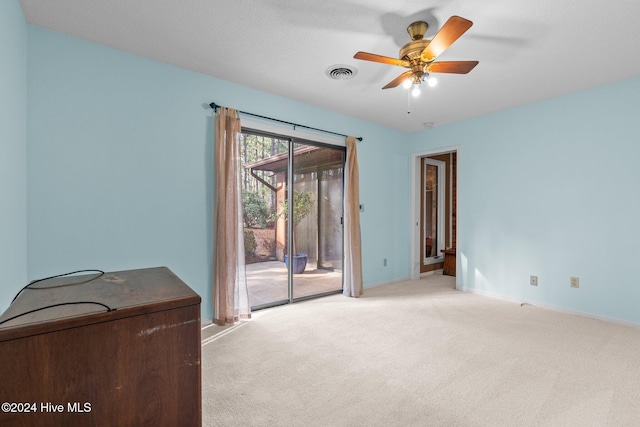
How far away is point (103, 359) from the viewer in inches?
40.8

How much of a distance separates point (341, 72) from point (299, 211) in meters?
1.71

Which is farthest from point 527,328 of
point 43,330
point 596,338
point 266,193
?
point 43,330

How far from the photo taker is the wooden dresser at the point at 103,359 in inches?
36.3

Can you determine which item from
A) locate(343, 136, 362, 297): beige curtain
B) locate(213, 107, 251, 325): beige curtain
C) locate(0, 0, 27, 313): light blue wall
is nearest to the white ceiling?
locate(0, 0, 27, 313): light blue wall

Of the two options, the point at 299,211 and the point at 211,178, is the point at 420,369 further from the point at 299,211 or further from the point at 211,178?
the point at 211,178

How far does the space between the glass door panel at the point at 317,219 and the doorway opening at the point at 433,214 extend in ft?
5.11

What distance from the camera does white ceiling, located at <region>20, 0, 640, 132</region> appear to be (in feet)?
6.74

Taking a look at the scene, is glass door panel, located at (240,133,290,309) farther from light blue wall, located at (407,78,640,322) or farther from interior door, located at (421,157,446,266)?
interior door, located at (421,157,446,266)

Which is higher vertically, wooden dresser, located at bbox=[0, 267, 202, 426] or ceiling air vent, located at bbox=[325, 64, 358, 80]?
ceiling air vent, located at bbox=[325, 64, 358, 80]

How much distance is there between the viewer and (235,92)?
3.29 meters

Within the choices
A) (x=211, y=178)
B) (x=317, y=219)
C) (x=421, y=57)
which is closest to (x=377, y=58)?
(x=421, y=57)

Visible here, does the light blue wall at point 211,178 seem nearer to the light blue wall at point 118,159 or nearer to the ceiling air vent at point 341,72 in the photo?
the light blue wall at point 118,159

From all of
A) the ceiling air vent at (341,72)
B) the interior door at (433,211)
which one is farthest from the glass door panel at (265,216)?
the interior door at (433,211)

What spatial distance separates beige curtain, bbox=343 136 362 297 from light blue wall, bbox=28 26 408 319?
139cm
